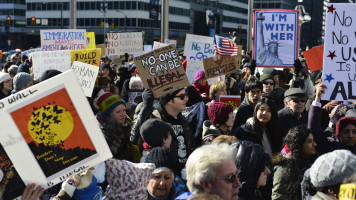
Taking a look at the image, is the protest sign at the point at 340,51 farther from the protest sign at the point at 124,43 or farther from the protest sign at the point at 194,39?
the protest sign at the point at 124,43

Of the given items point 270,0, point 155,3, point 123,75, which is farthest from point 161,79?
point 270,0

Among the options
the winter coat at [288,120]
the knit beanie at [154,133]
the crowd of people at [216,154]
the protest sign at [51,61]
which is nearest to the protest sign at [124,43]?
the protest sign at [51,61]

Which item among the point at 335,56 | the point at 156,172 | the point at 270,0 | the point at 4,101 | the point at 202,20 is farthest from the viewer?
the point at 270,0

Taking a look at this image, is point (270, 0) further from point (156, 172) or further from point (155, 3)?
point (156, 172)

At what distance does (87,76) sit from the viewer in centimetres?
767

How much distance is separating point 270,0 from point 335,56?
120m

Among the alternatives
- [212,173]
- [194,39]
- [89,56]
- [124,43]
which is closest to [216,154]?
[212,173]

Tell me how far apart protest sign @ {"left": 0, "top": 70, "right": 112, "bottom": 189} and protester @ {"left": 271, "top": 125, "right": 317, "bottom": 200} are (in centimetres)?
→ 160

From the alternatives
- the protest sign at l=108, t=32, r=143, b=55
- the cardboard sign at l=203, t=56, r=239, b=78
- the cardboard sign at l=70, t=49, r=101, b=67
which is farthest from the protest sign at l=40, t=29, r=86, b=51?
the cardboard sign at l=203, t=56, r=239, b=78

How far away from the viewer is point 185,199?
9.38 ft

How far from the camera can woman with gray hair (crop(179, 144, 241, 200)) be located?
3.01 meters

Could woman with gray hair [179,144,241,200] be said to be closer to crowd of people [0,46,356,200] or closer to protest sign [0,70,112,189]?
crowd of people [0,46,356,200]

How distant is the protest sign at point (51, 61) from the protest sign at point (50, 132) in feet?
21.1

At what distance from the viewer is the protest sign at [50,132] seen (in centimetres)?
321
